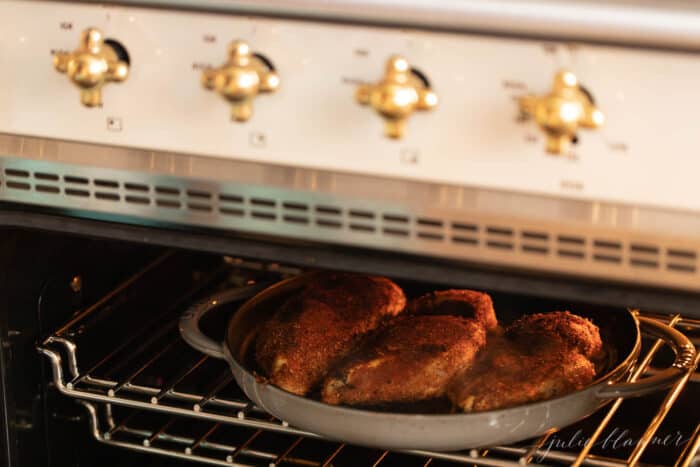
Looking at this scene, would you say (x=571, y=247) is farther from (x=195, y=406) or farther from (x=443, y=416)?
(x=195, y=406)

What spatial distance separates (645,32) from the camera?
0.78 m

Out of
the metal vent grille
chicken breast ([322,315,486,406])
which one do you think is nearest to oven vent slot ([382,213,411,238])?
the metal vent grille

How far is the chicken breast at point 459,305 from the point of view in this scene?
121cm

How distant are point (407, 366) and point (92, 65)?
1.48 ft

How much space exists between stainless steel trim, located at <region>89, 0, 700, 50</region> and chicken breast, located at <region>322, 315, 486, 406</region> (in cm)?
40

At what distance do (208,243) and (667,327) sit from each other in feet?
1.76

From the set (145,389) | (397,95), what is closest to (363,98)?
(397,95)

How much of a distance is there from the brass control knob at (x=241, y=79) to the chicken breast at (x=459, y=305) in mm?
436

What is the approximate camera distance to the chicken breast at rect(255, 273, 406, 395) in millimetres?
1122

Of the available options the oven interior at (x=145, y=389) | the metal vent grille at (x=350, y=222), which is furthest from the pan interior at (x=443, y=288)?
the metal vent grille at (x=350, y=222)

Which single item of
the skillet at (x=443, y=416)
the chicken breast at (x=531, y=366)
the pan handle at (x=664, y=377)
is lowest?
the skillet at (x=443, y=416)

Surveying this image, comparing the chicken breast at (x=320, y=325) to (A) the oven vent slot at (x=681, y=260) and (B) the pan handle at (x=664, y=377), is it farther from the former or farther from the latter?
(A) the oven vent slot at (x=681, y=260)

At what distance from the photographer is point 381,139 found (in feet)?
2.91

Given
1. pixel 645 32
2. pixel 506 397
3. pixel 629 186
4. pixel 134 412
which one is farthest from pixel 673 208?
pixel 134 412
